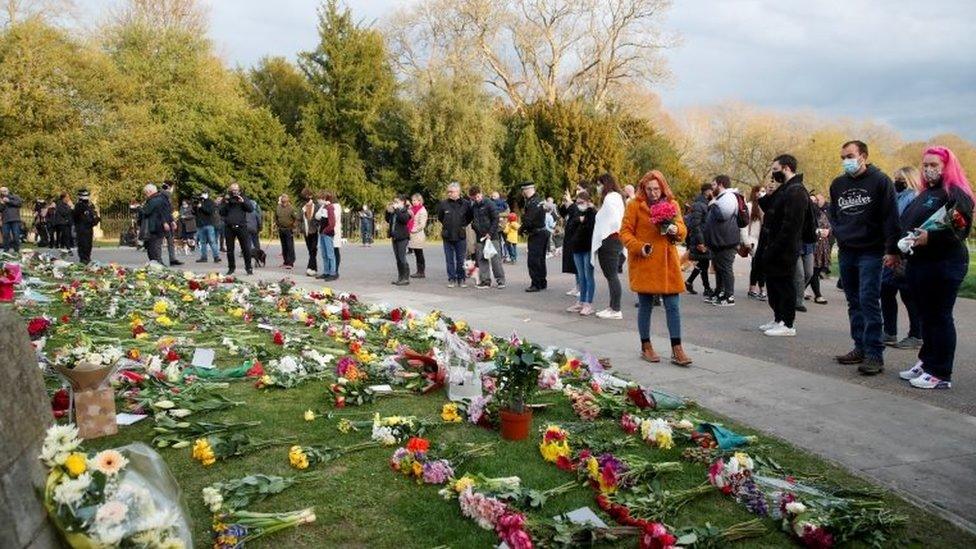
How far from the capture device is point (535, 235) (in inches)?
537

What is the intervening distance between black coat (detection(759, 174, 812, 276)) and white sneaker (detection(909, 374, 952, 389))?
2.17 m

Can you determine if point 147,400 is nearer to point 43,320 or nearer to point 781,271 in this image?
point 43,320

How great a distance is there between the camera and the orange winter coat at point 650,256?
7016 mm

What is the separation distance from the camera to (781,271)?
8219 mm

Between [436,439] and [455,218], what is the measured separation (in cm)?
960

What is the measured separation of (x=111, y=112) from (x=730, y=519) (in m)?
36.4

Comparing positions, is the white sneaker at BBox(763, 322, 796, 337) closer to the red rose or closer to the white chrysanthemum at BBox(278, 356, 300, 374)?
the white chrysanthemum at BBox(278, 356, 300, 374)

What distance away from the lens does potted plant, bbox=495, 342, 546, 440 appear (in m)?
4.47

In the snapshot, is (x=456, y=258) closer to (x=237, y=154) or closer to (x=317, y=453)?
(x=317, y=453)

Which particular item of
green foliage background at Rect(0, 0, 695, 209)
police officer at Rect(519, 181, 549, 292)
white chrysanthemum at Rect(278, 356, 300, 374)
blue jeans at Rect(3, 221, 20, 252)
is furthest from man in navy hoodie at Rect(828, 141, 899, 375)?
green foliage background at Rect(0, 0, 695, 209)

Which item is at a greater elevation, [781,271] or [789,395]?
[781,271]

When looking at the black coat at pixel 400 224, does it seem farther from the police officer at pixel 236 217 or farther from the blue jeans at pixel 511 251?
the blue jeans at pixel 511 251

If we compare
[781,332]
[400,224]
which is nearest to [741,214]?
[781,332]

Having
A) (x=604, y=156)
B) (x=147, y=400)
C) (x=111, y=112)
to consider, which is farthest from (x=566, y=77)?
(x=147, y=400)
